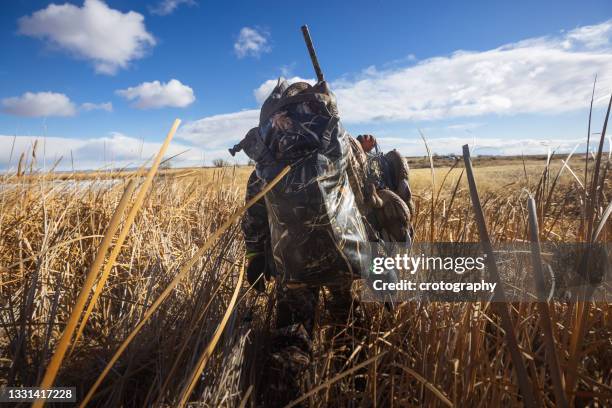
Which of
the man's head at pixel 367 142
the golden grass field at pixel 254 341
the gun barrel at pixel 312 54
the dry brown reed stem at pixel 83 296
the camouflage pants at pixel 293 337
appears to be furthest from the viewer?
the man's head at pixel 367 142

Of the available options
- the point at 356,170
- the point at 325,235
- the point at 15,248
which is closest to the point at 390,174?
the point at 356,170

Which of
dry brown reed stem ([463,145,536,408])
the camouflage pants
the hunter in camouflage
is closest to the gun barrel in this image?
the hunter in camouflage

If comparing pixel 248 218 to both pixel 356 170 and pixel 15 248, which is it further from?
pixel 15 248

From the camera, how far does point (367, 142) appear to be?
1.41m

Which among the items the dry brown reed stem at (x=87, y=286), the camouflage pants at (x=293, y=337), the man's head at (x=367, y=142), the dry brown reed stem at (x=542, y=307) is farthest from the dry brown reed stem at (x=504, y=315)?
the man's head at (x=367, y=142)

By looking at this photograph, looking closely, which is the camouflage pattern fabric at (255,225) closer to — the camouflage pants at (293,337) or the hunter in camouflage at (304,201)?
the hunter in camouflage at (304,201)

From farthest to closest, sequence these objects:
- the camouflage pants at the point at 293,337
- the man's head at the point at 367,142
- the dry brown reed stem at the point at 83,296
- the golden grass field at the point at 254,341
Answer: the man's head at the point at 367,142
the camouflage pants at the point at 293,337
the golden grass field at the point at 254,341
the dry brown reed stem at the point at 83,296

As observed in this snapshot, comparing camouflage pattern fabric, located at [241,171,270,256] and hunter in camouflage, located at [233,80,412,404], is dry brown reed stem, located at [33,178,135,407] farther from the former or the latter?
camouflage pattern fabric, located at [241,171,270,256]

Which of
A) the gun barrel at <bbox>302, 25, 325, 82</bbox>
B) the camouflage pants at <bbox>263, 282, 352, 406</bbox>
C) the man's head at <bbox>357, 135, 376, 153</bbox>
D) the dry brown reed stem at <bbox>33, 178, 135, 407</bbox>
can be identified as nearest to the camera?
the dry brown reed stem at <bbox>33, 178, 135, 407</bbox>

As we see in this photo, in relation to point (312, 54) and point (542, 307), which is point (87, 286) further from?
point (312, 54)

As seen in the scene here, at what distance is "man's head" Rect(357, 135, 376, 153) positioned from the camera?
55.1 inches

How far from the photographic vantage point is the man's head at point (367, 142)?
1.40 meters

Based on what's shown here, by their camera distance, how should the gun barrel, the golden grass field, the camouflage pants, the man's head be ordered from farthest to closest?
1. the man's head
2. the gun barrel
3. the camouflage pants
4. the golden grass field

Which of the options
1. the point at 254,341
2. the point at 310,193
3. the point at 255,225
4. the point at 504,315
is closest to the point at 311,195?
the point at 310,193
